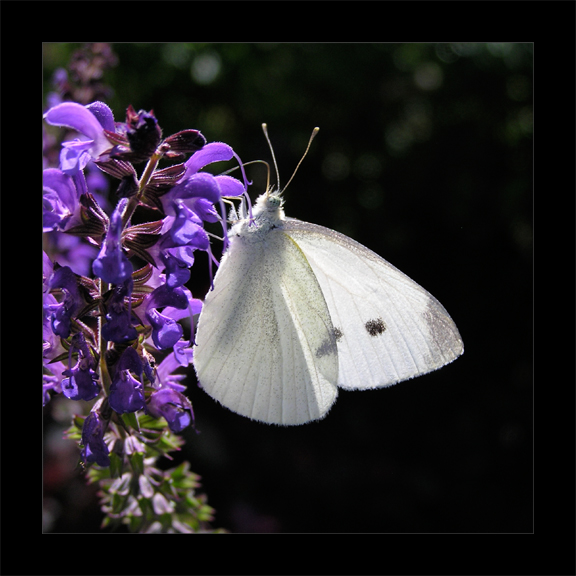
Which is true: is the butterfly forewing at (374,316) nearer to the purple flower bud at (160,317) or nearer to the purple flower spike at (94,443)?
the purple flower bud at (160,317)

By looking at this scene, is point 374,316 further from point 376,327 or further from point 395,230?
point 395,230

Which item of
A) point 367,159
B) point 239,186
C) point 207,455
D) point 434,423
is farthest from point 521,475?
point 239,186

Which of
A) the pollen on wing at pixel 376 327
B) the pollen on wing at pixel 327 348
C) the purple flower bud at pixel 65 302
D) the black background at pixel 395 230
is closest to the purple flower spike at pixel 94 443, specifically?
the purple flower bud at pixel 65 302

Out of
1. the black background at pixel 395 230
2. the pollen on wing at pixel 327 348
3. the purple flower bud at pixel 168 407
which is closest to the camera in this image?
the purple flower bud at pixel 168 407

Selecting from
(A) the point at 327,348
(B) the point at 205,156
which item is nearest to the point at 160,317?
(B) the point at 205,156

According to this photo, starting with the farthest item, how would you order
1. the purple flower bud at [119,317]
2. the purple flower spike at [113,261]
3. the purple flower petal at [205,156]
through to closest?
the purple flower petal at [205,156]
the purple flower bud at [119,317]
the purple flower spike at [113,261]

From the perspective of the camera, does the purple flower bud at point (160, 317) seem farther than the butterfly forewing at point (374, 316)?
No

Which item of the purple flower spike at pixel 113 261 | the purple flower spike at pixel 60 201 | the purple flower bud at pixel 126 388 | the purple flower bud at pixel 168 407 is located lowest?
the purple flower bud at pixel 168 407
